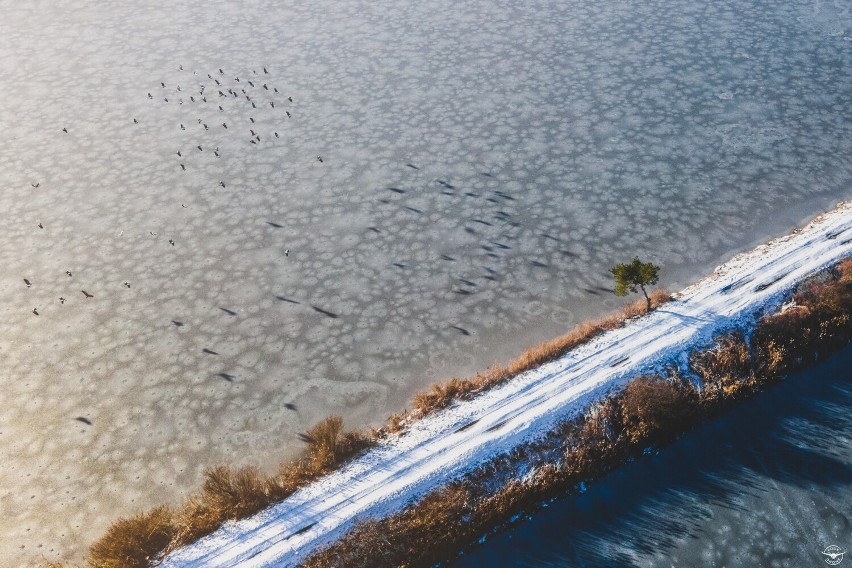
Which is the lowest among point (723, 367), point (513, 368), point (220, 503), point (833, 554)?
point (833, 554)

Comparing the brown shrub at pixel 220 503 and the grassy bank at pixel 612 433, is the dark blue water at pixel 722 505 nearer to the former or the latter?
the grassy bank at pixel 612 433

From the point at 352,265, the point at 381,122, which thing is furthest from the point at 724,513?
the point at 381,122

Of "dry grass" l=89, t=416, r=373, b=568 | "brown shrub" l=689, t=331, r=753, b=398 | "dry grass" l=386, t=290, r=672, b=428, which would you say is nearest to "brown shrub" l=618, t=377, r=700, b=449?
"brown shrub" l=689, t=331, r=753, b=398

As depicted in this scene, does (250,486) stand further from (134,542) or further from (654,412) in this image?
(654,412)

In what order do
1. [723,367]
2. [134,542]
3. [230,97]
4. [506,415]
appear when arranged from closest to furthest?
[134,542], [506,415], [723,367], [230,97]

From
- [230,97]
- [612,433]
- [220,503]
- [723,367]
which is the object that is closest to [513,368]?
[612,433]

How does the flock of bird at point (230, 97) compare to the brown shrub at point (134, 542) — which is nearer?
the brown shrub at point (134, 542)

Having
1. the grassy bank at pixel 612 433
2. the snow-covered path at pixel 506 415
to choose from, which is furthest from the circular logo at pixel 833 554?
the snow-covered path at pixel 506 415
